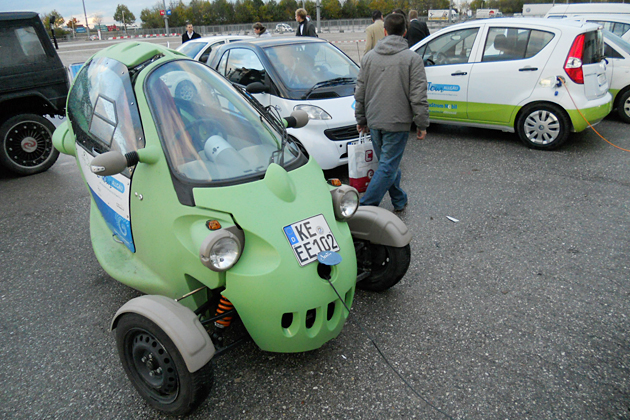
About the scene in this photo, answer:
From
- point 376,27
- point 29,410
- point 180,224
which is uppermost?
point 376,27

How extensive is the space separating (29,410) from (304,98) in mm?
4458

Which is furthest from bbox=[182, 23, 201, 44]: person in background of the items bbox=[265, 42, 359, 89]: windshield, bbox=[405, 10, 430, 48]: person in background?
bbox=[265, 42, 359, 89]: windshield

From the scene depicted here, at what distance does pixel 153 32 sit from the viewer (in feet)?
244

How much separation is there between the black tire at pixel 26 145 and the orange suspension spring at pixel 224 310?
5.32 metres

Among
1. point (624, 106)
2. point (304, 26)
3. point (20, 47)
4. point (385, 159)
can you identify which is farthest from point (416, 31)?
point (20, 47)

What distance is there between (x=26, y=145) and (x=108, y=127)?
4362 mm

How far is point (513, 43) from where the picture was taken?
707cm

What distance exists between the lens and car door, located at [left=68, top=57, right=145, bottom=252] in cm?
304

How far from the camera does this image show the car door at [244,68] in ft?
20.9

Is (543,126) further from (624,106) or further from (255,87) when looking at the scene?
(255,87)

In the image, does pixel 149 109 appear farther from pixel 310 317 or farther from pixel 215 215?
pixel 310 317

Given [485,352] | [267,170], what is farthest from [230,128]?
[485,352]

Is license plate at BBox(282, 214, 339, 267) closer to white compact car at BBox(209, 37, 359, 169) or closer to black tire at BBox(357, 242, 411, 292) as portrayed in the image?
black tire at BBox(357, 242, 411, 292)

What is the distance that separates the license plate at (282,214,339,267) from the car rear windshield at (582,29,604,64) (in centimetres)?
582
